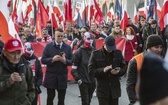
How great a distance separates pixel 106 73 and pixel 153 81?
4.72 meters

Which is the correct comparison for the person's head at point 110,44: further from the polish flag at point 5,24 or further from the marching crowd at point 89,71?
the polish flag at point 5,24

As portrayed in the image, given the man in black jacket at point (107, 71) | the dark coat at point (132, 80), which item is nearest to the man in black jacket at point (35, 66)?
the man in black jacket at point (107, 71)

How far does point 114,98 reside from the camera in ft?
22.0

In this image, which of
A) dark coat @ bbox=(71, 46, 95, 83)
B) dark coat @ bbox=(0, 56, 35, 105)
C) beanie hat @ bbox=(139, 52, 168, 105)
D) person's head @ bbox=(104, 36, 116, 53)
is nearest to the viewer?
beanie hat @ bbox=(139, 52, 168, 105)

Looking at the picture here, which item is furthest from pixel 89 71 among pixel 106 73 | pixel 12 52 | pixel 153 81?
pixel 153 81

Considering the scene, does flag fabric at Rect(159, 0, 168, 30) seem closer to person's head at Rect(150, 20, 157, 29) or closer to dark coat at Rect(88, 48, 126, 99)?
person's head at Rect(150, 20, 157, 29)

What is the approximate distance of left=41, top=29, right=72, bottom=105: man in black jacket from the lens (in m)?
8.05

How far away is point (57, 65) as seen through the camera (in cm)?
808

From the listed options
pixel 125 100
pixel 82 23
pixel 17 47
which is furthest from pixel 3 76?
pixel 82 23

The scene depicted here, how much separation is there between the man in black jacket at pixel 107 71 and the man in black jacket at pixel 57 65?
54.4 inches

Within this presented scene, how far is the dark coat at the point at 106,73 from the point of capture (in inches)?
262

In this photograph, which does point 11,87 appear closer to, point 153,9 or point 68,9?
point 68,9

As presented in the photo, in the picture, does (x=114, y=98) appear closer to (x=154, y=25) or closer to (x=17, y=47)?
(x=17, y=47)

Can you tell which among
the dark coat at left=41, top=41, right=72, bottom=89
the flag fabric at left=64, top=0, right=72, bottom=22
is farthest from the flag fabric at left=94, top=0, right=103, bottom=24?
the dark coat at left=41, top=41, right=72, bottom=89
